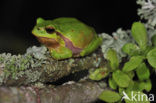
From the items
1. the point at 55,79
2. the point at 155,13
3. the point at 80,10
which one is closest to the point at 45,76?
the point at 55,79

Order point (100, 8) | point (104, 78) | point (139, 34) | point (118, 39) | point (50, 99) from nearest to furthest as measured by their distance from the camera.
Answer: point (50, 99)
point (139, 34)
point (104, 78)
point (118, 39)
point (100, 8)

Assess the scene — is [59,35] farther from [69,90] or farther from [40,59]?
[69,90]

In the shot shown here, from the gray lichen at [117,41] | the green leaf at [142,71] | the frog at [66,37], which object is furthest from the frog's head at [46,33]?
the green leaf at [142,71]

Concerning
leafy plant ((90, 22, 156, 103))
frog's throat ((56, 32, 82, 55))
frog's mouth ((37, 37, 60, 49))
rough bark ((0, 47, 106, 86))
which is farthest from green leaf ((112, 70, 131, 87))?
frog's mouth ((37, 37, 60, 49))

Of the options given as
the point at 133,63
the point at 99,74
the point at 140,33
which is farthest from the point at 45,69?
the point at 140,33

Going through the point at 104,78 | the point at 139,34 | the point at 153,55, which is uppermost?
the point at 139,34

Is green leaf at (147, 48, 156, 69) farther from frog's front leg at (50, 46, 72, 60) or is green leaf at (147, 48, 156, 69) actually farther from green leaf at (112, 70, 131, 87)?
frog's front leg at (50, 46, 72, 60)

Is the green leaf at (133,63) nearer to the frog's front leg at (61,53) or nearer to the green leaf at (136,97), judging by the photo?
the green leaf at (136,97)

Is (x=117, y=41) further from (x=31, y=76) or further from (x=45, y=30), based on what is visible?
(x=31, y=76)
